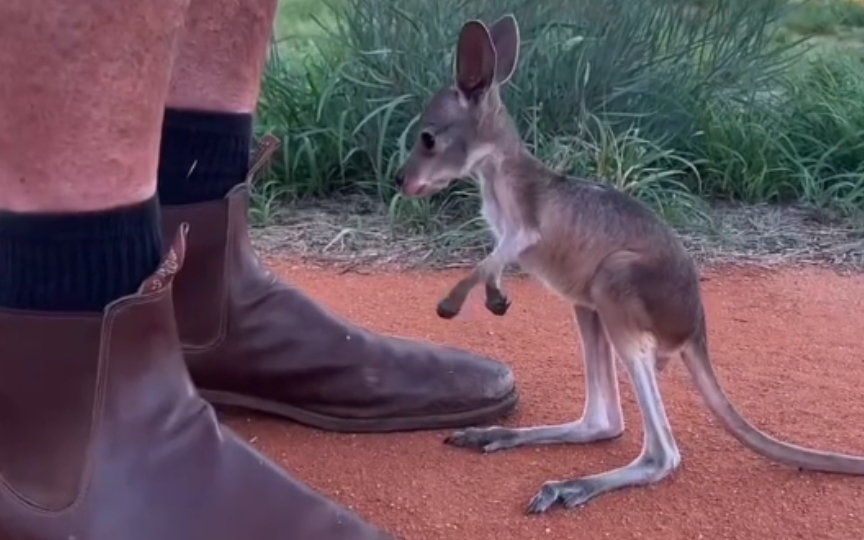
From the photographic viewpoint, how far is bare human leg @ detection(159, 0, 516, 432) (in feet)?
Result: 5.80

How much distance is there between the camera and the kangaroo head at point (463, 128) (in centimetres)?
197

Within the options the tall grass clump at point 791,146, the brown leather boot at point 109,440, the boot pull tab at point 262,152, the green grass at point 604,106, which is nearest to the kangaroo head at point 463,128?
the boot pull tab at point 262,152

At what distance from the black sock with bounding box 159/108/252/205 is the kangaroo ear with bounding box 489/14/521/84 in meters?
0.43

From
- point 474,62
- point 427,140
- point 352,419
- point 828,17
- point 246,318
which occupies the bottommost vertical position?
point 352,419

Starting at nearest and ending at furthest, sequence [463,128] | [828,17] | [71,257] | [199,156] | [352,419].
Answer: [71,257], [199,156], [352,419], [463,128], [828,17]

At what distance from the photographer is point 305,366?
1.86 m

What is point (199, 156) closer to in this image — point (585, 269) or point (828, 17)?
point (585, 269)

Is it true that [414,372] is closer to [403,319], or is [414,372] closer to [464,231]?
[403,319]

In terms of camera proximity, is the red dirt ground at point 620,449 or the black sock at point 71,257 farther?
the red dirt ground at point 620,449

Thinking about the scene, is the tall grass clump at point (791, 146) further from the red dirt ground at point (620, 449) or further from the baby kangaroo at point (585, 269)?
the baby kangaroo at point (585, 269)

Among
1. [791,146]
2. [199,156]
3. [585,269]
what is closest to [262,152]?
[199,156]

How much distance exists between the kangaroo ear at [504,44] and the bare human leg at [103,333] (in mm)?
778

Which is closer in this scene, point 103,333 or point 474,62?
point 103,333

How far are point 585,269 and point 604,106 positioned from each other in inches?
72.5
